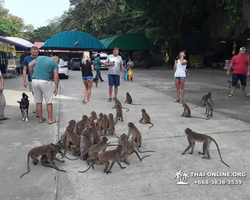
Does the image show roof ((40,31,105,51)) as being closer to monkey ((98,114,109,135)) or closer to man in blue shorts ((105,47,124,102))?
man in blue shorts ((105,47,124,102))

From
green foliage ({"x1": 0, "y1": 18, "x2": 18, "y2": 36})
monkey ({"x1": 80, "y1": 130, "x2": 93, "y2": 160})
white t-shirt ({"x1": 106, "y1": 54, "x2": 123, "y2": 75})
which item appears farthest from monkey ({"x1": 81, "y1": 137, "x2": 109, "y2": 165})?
green foliage ({"x1": 0, "y1": 18, "x2": 18, "y2": 36})

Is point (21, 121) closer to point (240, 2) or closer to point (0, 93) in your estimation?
point (0, 93)

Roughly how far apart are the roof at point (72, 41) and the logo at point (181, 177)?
29489 millimetres

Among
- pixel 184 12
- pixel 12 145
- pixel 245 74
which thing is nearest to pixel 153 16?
pixel 184 12

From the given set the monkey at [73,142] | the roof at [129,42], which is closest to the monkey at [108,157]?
the monkey at [73,142]

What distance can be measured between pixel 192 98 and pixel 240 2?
39.8 ft

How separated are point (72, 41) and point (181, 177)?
30.2 meters

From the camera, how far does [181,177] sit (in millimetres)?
3725

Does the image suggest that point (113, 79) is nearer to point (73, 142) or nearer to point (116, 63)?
point (116, 63)

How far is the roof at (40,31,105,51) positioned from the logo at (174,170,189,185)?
29.5 meters

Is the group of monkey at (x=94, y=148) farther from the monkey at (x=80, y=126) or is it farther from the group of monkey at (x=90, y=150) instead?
the monkey at (x=80, y=126)

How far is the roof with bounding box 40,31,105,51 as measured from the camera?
1209 inches

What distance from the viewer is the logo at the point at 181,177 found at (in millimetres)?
3596

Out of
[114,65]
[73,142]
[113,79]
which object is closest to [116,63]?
[114,65]
